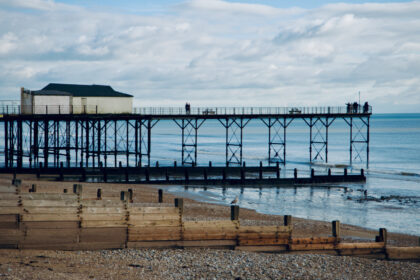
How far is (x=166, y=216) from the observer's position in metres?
13.9

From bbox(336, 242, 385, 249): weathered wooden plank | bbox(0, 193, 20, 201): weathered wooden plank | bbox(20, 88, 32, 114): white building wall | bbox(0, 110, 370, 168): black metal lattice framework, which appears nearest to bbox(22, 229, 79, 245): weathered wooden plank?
bbox(0, 193, 20, 201): weathered wooden plank

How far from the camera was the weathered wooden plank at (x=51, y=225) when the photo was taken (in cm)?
1267

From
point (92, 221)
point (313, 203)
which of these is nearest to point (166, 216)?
point (92, 221)

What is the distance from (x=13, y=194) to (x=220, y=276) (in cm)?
653

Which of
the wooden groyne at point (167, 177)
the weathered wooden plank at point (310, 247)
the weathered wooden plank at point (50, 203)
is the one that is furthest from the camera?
the wooden groyne at point (167, 177)

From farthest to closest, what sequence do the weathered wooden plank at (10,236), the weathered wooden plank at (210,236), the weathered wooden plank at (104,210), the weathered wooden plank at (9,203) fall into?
the weathered wooden plank at (210,236) → the weathered wooden plank at (104,210) → the weathered wooden plank at (9,203) → the weathered wooden plank at (10,236)

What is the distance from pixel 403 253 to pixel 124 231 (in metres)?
8.36

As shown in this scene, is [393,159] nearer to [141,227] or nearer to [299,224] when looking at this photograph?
[299,224]

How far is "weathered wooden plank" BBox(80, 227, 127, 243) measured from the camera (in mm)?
13109

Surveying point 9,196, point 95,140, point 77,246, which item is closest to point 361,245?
point 77,246

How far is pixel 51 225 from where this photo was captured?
12828mm

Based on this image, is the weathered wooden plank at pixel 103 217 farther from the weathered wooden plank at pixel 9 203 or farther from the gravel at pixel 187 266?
the weathered wooden plank at pixel 9 203

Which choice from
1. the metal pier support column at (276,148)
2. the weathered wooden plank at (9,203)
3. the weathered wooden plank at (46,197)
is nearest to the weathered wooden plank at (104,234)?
the weathered wooden plank at (46,197)

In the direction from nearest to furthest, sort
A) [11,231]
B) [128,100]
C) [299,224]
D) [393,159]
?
[11,231], [299,224], [128,100], [393,159]
